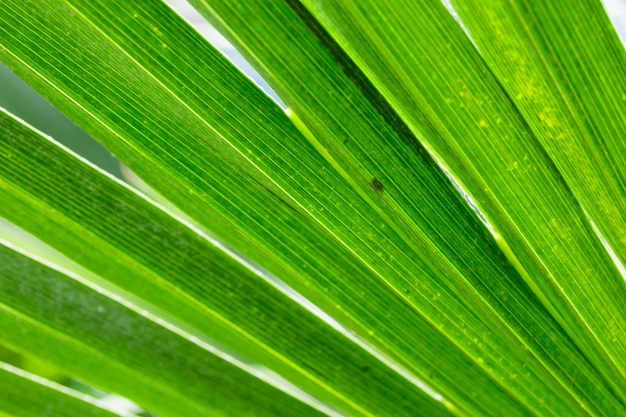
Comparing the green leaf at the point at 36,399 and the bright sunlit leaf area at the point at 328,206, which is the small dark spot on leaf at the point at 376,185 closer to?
the bright sunlit leaf area at the point at 328,206

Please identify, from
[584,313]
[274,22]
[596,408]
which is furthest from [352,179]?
[596,408]

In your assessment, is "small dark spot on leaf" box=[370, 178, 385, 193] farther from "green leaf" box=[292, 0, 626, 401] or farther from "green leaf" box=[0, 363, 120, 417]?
"green leaf" box=[0, 363, 120, 417]

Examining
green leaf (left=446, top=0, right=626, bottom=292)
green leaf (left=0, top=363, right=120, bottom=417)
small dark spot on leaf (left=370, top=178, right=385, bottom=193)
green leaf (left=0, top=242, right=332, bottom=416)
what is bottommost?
green leaf (left=0, top=363, right=120, bottom=417)

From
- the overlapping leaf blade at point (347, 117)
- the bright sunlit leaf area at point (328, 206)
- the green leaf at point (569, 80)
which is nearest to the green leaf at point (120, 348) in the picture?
the bright sunlit leaf area at point (328, 206)

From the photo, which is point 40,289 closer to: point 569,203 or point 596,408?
point 569,203

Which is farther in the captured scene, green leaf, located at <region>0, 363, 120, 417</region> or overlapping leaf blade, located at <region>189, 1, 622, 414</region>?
green leaf, located at <region>0, 363, 120, 417</region>

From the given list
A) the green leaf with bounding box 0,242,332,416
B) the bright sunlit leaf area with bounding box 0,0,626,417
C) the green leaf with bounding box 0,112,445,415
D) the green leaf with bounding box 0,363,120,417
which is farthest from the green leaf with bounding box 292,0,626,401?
the green leaf with bounding box 0,363,120,417
